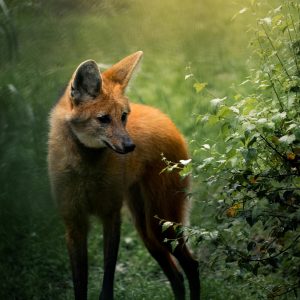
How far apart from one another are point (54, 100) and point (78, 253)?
55.4 inches

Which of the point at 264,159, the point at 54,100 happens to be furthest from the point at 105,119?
the point at 54,100

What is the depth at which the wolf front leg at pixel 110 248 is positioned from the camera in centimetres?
406

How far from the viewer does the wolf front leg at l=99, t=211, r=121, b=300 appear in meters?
4.06

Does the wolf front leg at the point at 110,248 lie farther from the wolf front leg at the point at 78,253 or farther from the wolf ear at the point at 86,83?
the wolf ear at the point at 86,83

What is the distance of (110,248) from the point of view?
4102 millimetres

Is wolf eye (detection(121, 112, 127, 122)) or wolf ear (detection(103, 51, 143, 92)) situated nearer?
wolf eye (detection(121, 112, 127, 122))

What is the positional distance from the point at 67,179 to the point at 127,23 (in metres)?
2.60

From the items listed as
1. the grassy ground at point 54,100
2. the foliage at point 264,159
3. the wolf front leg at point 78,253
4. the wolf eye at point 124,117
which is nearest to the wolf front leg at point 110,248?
the wolf front leg at point 78,253

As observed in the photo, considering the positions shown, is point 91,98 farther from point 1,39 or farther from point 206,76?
point 206,76

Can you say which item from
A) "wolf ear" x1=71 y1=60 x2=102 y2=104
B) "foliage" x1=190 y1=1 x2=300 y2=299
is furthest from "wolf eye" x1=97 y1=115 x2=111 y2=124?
"foliage" x1=190 y1=1 x2=300 y2=299

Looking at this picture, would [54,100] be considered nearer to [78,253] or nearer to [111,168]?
[111,168]

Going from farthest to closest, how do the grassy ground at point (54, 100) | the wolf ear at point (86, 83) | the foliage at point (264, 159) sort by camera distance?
the grassy ground at point (54, 100) < the wolf ear at point (86, 83) < the foliage at point (264, 159)

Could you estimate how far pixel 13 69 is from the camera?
16.6ft

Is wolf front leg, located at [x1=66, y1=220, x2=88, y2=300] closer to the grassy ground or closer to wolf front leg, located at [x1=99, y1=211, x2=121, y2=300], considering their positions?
wolf front leg, located at [x1=99, y1=211, x2=121, y2=300]
